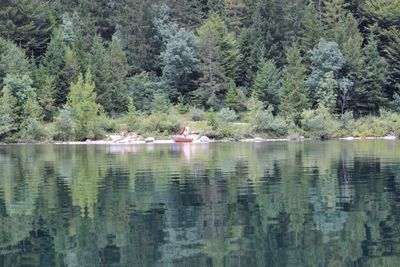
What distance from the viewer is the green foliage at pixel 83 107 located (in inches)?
2510

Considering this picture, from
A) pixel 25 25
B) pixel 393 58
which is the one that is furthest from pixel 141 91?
pixel 393 58

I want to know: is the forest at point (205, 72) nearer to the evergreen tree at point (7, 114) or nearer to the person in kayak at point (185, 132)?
the evergreen tree at point (7, 114)

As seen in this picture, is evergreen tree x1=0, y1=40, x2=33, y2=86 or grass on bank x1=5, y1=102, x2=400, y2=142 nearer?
grass on bank x1=5, y1=102, x2=400, y2=142

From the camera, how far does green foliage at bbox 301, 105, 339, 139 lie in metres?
63.9

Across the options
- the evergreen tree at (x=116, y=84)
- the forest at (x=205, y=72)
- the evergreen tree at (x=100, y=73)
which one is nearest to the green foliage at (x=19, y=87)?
the forest at (x=205, y=72)

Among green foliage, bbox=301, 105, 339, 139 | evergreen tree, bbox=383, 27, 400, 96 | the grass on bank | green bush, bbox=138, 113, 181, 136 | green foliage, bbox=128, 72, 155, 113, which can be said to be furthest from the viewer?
green foliage, bbox=128, 72, 155, 113

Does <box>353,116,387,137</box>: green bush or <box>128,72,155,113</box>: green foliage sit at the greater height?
<box>128,72,155,113</box>: green foliage

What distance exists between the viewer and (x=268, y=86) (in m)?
69.9

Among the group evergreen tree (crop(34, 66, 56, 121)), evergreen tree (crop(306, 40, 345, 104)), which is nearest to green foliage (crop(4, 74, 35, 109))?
evergreen tree (crop(34, 66, 56, 121))

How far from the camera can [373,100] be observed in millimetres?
69312

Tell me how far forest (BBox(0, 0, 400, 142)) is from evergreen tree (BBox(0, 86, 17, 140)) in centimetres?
11

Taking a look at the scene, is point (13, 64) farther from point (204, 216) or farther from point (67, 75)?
point (204, 216)

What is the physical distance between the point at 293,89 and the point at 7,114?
27.8 metres

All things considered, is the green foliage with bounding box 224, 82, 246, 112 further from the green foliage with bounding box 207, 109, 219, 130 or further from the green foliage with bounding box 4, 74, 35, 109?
the green foliage with bounding box 4, 74, 35, 109
